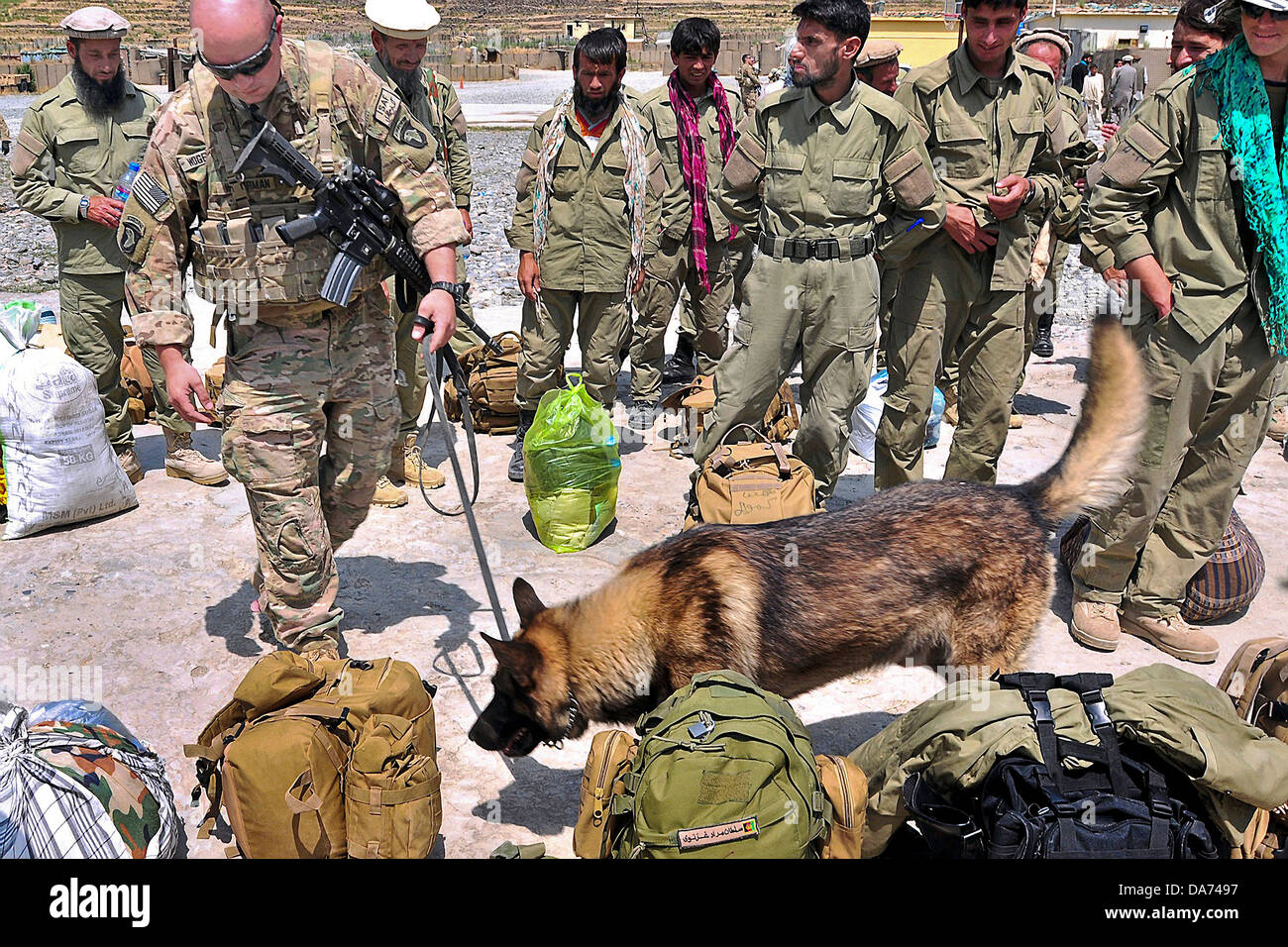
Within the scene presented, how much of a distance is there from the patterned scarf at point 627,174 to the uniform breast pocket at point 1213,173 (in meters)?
2.90

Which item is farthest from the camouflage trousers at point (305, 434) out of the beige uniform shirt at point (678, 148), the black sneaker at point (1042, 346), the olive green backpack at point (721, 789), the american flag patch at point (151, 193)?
the black sneaker at point (1042, 346)

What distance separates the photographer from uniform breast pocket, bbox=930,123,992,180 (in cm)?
489

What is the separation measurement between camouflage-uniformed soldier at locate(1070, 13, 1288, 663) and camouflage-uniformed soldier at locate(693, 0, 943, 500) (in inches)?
36.7

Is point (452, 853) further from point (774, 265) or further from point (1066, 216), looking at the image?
point (1066, 216)

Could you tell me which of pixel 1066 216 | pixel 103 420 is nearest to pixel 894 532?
pixel 1066 216

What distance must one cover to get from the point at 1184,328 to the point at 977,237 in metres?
1.08

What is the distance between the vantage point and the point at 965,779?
2453 mm

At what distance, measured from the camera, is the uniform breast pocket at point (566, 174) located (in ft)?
19.6

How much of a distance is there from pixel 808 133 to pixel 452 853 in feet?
11.0

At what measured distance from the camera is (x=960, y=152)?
494 centimetres

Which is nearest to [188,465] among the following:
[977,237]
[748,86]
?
[977,237]

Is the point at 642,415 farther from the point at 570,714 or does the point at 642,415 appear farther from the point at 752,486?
the point at 570,714

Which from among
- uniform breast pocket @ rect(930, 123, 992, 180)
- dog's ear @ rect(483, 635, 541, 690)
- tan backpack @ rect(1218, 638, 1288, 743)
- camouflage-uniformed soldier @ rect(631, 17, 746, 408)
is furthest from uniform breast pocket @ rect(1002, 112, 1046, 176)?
dog's ear @ rect(483, 635, 541, 690)

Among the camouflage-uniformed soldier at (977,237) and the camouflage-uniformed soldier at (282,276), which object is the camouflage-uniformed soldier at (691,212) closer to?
the camouflage-uniformed soldier at (977,237)
